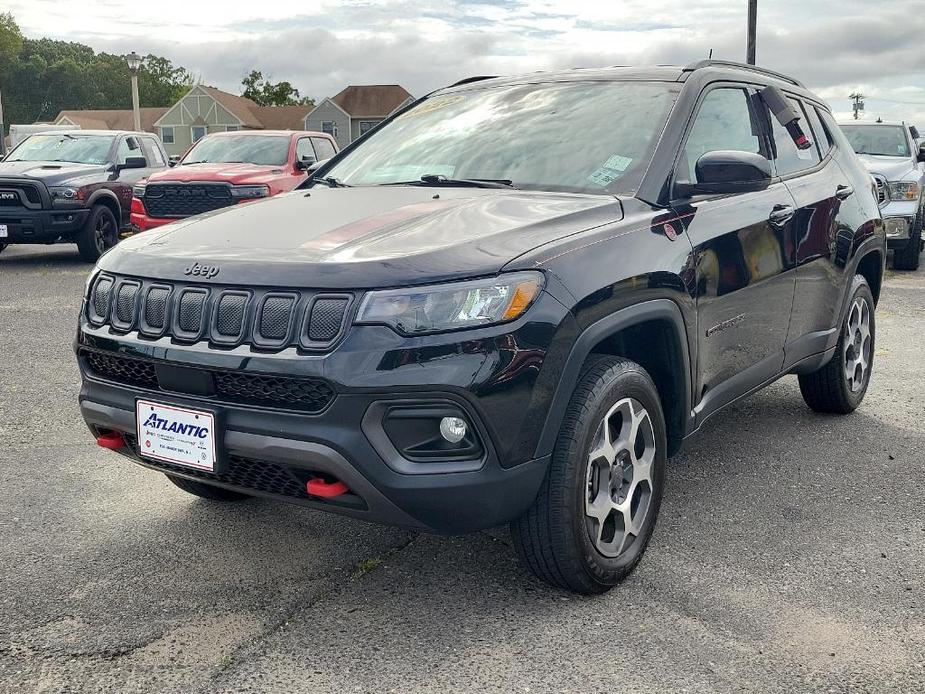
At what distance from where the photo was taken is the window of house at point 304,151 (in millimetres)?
13298

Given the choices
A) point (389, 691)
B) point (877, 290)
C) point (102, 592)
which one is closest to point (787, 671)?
point (389, 691)

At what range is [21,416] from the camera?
565 centimetres

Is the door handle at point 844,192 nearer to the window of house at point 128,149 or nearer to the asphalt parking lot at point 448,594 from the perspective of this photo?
the asphalt parking lot at point 448,594

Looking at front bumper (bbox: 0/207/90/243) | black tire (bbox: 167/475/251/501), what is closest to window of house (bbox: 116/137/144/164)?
front bumper (bbox: 0/207/90/243)

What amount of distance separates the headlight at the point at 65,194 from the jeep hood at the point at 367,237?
9627 mm

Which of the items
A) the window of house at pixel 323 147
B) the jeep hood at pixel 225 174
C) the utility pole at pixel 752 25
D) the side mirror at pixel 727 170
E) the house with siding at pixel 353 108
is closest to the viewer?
the side mirror at pixel 727 170

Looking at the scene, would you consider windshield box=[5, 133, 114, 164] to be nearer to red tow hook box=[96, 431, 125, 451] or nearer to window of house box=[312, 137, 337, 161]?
window of house box=[312, 137, 337, 161]

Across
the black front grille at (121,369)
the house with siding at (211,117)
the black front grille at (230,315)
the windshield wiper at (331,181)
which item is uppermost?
the windshield wiper at (331,181)

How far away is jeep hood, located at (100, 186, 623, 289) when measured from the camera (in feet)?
9.33

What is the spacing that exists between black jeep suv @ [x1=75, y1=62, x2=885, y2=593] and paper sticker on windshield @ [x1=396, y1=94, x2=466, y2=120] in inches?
6.7

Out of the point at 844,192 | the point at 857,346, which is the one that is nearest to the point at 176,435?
the point at 844,192

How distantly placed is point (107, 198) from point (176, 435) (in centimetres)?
1114

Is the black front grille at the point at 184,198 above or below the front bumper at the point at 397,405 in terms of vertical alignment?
below

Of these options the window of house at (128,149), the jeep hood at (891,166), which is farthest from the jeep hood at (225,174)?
the jeep hood at (891,166)
